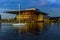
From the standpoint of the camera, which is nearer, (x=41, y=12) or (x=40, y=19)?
(x=41, y=12)

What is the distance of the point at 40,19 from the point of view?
8406cm

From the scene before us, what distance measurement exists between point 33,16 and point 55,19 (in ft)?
37.1

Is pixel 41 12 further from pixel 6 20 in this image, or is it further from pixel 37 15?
pixel 6 20

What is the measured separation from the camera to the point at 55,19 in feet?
267

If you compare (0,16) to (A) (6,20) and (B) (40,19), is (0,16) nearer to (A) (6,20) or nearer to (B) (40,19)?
(A) (6,20)

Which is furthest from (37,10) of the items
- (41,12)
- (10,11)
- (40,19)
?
(10,11)

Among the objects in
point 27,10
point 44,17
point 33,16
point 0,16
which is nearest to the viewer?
point 0,16

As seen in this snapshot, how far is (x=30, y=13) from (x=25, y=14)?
2.97 m

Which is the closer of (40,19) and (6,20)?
(6,20)

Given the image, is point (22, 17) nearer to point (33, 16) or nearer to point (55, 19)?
point (33, 16)

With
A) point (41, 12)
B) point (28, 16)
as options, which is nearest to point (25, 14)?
point (28, 16)

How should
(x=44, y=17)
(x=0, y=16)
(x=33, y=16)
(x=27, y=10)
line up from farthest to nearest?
(x=44, y=17) < (x=33, y=16) < (x=27, y=10) < (x=0, y=16)

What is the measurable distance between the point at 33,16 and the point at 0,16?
1813 centimetres

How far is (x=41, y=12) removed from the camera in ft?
253
